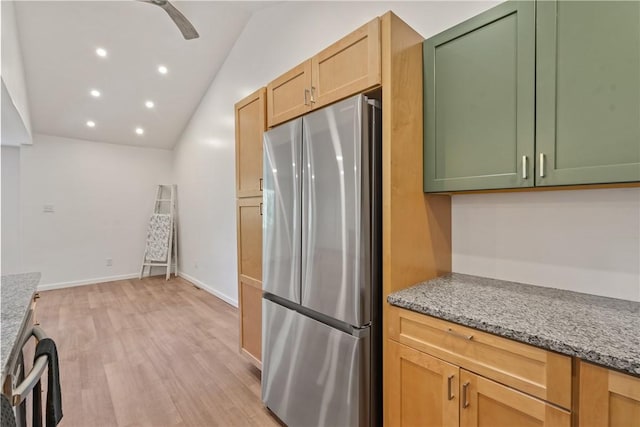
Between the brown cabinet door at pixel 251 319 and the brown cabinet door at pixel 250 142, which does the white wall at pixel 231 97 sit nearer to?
the brown cabinet door at pixel 250 142

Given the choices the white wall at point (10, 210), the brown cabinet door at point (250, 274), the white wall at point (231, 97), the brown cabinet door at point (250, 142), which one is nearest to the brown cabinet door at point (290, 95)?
the brown cabinet door at point (250, 142)

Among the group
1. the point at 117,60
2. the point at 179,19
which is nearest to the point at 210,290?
the point at 117,60

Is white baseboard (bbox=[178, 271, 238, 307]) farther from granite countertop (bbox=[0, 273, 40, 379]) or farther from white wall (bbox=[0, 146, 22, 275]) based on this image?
granite countertop (bbox=[0, 273, 40, 379])

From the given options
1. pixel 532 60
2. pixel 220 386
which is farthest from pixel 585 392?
pixel 220 386

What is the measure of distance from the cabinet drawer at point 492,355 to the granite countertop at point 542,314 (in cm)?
4

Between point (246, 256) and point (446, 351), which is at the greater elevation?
point (246, 256)

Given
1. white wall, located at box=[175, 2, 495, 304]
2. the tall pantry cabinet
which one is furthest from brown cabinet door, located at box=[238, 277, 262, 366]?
white wall, located at box=[175, 2, 495, 304]

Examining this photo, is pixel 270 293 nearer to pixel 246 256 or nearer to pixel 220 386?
pixel 246 256

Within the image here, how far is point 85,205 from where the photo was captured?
17.4 ft

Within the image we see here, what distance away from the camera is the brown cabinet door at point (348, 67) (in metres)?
1.40

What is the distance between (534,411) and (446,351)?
12.1 inches

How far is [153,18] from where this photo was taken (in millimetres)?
3404

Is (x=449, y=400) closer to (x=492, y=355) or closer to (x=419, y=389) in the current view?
(x=419, y=389)

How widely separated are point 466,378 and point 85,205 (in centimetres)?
629
